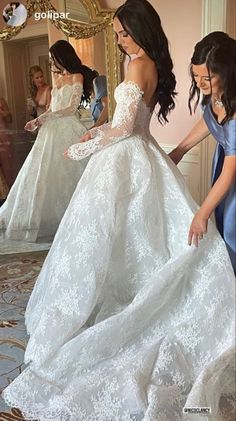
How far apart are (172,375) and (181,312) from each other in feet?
0.56

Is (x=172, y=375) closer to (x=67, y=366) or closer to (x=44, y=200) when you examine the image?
(x=67, y=366)

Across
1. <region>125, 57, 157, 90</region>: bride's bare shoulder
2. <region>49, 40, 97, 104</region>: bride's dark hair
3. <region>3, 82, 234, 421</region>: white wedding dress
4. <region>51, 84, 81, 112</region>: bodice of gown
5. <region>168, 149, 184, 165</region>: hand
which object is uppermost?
<region>49, 40, 97, 104</region>: bride's dark hair

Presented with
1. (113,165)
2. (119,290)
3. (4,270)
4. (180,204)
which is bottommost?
(4,270)

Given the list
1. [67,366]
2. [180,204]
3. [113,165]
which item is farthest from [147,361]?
[113,165]

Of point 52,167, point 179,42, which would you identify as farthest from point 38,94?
point 179,42

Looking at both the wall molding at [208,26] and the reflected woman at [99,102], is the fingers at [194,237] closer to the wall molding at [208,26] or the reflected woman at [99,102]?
the wall molding at [208,26]

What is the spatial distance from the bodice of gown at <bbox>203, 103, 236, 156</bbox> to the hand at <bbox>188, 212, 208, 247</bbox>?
0.19 m

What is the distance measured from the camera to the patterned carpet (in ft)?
4.53

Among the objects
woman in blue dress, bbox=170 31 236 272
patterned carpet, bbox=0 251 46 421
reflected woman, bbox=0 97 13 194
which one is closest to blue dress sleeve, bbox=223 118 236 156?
woman in blue dress, bbox=170 31 236 272

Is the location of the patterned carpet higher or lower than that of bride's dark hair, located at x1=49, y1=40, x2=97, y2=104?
lower

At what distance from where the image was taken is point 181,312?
→ 124 cm

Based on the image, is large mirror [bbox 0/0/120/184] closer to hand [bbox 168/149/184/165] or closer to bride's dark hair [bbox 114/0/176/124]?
bride's dark hair [bbox 114/0/176/124]

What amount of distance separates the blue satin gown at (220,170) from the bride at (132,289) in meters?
0.04

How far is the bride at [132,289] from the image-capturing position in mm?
1147
